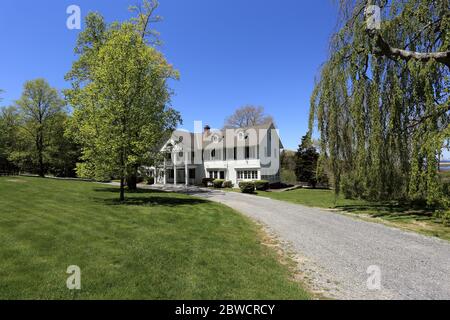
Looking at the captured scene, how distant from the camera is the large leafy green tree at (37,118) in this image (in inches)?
1458

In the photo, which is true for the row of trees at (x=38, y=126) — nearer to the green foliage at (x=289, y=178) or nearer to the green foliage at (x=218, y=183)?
the green foliage at (x=218, y=183)

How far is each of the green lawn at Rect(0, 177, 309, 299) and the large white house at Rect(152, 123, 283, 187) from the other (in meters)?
20.3

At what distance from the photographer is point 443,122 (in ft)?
40.4

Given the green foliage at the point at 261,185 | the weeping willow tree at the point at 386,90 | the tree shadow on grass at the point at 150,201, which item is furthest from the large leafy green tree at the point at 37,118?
the weeping willow tree at the point at 386,90

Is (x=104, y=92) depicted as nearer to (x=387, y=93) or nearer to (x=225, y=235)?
(x=225, y=235)

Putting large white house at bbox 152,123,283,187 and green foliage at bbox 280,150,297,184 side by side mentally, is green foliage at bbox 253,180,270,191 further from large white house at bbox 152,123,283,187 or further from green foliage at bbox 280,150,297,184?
green foliage at bbox 280,150,297,184

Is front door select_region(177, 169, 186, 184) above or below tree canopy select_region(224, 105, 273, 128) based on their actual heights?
below

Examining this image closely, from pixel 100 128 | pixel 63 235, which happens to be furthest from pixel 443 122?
pixel 100 128

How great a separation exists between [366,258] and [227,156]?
93.2 ft

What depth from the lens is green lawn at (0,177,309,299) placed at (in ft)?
15.1

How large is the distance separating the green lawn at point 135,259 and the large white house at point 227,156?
2026 cm

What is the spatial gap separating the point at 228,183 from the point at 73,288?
96.1 ft

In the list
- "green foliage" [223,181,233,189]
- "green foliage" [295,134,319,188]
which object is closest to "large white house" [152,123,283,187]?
"green foliage" [223,181,233,189]

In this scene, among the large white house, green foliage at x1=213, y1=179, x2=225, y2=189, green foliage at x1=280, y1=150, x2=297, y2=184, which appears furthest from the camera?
green foliage at x1=280, y1=150, x2=297, y2=184
